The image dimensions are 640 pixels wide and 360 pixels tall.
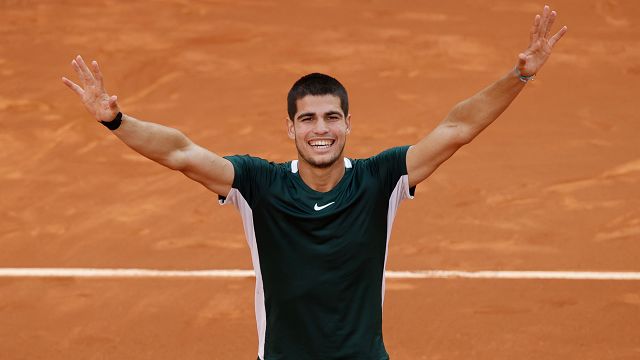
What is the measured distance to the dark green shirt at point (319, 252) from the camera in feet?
17.3

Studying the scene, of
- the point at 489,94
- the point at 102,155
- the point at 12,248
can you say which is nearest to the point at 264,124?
the point at 102,155

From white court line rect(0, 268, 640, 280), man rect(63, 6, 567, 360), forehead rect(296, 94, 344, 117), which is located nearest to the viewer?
man rect(63, 6, 567, 360)

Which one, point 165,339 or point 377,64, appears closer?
point 165,339

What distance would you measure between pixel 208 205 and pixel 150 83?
10.8ft

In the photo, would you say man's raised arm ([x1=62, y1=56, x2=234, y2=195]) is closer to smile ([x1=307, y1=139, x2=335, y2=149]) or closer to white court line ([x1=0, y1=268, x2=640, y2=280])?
smile ([x1=307, y1=139, x2=335, y2=149])

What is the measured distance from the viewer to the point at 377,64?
1396cm

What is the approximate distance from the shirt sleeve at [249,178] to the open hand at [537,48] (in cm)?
138

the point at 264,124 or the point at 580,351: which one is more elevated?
the point at 264,124

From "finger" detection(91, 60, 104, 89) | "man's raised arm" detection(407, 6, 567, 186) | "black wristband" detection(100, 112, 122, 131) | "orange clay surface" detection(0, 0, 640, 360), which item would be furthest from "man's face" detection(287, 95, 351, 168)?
"orange clay surface" detection(0, 0, 640, 360)

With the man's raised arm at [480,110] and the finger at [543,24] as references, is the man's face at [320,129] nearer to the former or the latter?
the man's raised arm at [480,110]

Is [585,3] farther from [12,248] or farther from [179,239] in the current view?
[12,248]

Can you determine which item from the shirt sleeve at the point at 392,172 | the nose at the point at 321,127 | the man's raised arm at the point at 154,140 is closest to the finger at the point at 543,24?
the shirt sleeve at the point at 392,172

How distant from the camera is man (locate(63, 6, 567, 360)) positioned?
5.28m

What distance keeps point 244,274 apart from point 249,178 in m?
4.37
